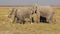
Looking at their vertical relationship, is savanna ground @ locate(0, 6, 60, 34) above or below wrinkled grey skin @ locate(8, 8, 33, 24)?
below

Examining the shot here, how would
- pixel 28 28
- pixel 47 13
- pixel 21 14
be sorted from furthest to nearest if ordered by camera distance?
pixel 47 13, pixel 21 14, pixel 28 28

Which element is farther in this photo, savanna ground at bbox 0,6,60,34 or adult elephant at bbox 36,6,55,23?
adult elephant at bbox 36,6,55,23

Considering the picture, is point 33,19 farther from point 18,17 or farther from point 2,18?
point 2,18

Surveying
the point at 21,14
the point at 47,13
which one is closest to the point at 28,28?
the point at 21,14

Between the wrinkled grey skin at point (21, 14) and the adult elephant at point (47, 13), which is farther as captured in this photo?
the adult elephant at point (47, 13)

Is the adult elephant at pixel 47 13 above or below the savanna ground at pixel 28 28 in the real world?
above

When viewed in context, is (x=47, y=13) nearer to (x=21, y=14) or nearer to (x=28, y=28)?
(x=21, y=14)

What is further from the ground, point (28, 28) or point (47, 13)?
point (47, 13)

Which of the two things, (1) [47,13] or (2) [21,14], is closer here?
(2) [21,14]

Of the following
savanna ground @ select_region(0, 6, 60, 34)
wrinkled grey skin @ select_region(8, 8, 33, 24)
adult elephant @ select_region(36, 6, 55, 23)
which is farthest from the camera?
adult elephant @ select_region(36, 6, 55, 23)

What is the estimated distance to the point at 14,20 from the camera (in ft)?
24.1

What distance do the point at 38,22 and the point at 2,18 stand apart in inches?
50.2

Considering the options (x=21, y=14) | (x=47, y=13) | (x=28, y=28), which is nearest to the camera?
(x=28, y=28)

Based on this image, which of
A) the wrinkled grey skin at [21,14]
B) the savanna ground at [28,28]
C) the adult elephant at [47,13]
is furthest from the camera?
the adult elephant at [47,13]
